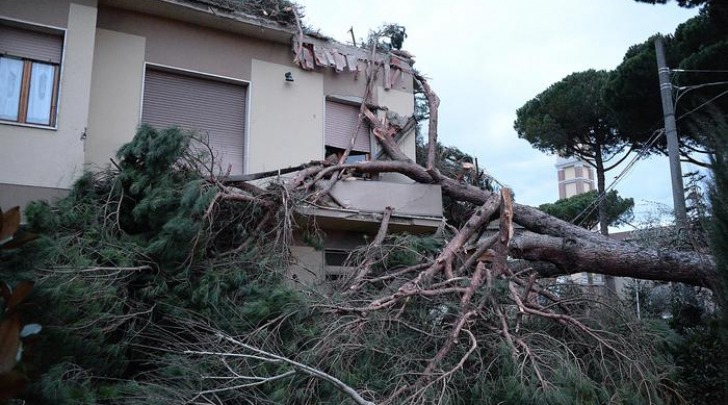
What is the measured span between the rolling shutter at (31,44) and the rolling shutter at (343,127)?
13.6ft

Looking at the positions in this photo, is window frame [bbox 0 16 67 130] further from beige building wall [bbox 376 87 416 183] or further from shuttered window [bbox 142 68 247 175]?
beige building wall [bbox 376 87 416 183]

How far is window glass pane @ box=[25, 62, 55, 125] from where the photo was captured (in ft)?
23.4

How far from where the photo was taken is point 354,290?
6164 mm

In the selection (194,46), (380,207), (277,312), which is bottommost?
(277,312)

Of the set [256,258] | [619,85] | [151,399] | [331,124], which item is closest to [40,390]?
[151,399]

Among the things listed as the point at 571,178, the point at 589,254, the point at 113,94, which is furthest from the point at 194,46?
the point at 571,178

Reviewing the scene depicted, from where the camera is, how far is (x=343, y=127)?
32.6 ft

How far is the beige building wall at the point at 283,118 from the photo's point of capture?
29.3 feet

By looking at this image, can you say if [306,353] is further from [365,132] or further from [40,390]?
[365,132]

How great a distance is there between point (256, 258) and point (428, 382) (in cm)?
260

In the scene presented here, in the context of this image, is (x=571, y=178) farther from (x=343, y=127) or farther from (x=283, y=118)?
(x=283, y=118)

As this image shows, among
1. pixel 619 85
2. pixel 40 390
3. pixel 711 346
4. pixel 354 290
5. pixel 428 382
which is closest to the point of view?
pixel 40 390

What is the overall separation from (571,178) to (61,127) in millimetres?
44750

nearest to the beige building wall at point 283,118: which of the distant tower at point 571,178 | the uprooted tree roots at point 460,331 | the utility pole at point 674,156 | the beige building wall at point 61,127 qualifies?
the uprooted tree roots at point 460,331
